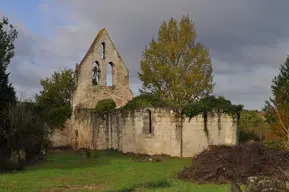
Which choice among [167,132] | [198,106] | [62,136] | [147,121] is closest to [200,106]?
[198,106]

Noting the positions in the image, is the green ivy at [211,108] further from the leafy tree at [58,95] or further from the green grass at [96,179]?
the leafy tree at [58,95]

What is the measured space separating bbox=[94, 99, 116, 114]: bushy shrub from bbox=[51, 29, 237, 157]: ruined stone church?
0.57 meters

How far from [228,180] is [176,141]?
43.9 feet

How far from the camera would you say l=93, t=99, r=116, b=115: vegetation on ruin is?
37013mm

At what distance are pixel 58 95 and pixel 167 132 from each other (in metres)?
19.0

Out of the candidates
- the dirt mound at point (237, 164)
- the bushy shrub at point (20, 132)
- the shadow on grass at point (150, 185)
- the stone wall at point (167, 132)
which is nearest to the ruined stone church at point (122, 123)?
the stone wall at point (167, 132)

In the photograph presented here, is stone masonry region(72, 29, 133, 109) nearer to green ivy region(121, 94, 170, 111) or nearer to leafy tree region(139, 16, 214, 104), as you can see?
leafy tree region(139, 16, 214, 104)

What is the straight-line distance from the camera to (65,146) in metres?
40.1

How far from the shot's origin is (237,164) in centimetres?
1789

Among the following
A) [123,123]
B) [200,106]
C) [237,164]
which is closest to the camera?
[237,164]

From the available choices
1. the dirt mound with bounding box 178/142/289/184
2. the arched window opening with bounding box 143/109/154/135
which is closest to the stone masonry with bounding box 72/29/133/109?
the arched window opening with bounding box 143/109/154/135

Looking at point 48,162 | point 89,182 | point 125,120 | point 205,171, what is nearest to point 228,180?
point 205,171

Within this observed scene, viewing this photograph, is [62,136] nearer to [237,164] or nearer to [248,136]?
[248,136]

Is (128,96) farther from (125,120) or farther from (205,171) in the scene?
(205,171)
